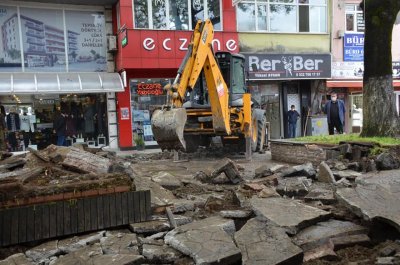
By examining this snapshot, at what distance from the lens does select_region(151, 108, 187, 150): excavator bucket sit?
8.14 meters

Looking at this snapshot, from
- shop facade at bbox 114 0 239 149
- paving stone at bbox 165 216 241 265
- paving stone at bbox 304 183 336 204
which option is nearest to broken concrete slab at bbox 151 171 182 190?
paving stone at bbox 165 216 241 265

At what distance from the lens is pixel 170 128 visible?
8.12 metres

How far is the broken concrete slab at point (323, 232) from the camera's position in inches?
181

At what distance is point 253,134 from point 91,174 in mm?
8462

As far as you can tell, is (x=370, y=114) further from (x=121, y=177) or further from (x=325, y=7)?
(x=325, y=7)

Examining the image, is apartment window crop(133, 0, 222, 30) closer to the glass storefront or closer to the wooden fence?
the glass storefront

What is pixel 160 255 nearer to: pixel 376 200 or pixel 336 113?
pixel 376 200

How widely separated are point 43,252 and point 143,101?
14.0m

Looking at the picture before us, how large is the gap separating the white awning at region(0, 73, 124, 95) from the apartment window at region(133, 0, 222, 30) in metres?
2.59

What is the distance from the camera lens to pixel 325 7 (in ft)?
69.7

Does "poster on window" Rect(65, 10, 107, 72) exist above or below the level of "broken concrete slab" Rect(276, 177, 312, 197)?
above

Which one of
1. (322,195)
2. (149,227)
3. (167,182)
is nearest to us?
(149,227)

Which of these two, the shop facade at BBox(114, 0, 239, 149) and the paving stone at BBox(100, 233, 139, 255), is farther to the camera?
the shop facade at BBox(114, 0, 239, 149)

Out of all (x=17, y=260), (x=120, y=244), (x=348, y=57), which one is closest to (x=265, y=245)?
(x=120, y=244)
